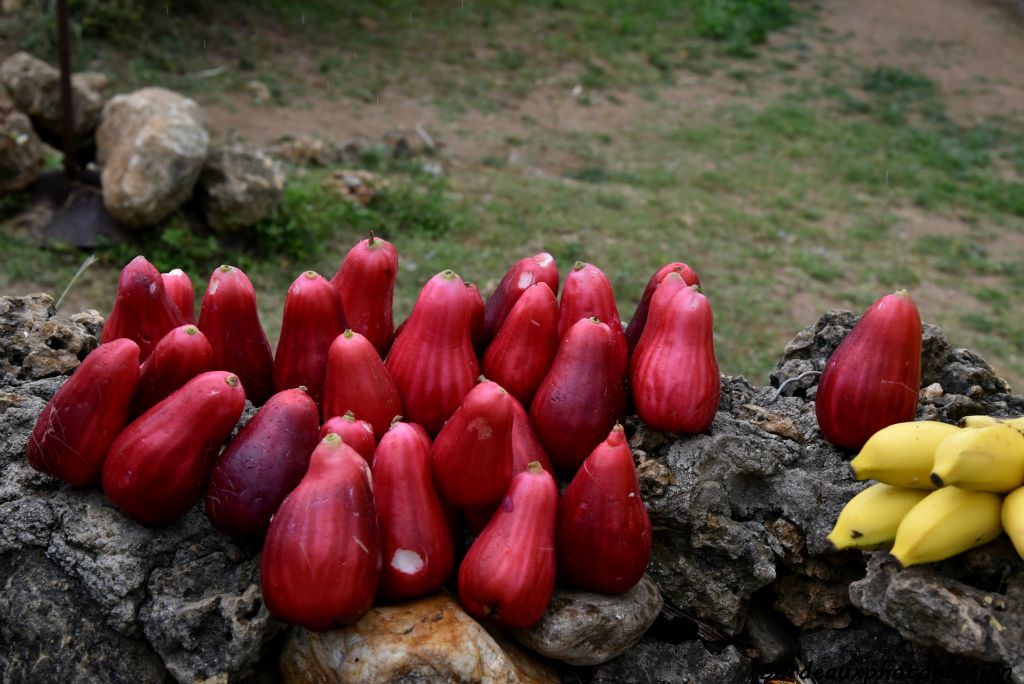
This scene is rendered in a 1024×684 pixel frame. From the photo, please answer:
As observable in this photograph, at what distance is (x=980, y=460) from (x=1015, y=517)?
0.45 ft

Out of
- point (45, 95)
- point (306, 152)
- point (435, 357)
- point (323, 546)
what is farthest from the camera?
point (306, 152)

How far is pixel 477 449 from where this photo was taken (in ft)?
6.25

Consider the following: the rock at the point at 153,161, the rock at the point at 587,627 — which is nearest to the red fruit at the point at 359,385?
the rock at the point at 587,627

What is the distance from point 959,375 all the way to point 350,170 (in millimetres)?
5948

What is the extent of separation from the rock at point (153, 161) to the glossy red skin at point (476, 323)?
4.02 metres

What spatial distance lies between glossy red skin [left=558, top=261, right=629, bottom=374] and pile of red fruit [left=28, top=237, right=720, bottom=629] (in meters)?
0.05

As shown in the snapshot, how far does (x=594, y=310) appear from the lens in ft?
7.76

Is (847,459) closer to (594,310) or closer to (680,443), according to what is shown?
(680,443)

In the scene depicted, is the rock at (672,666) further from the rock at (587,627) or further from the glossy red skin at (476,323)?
the glossy red skin at (476,323)

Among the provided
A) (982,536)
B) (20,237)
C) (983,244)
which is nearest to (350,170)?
(20,237)

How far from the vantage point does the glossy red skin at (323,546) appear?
5.85 ft

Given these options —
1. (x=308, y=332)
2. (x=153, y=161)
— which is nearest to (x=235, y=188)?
(x=153, y=161)

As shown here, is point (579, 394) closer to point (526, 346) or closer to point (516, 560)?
point (526, 346)

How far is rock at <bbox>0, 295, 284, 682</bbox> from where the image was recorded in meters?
1.90
